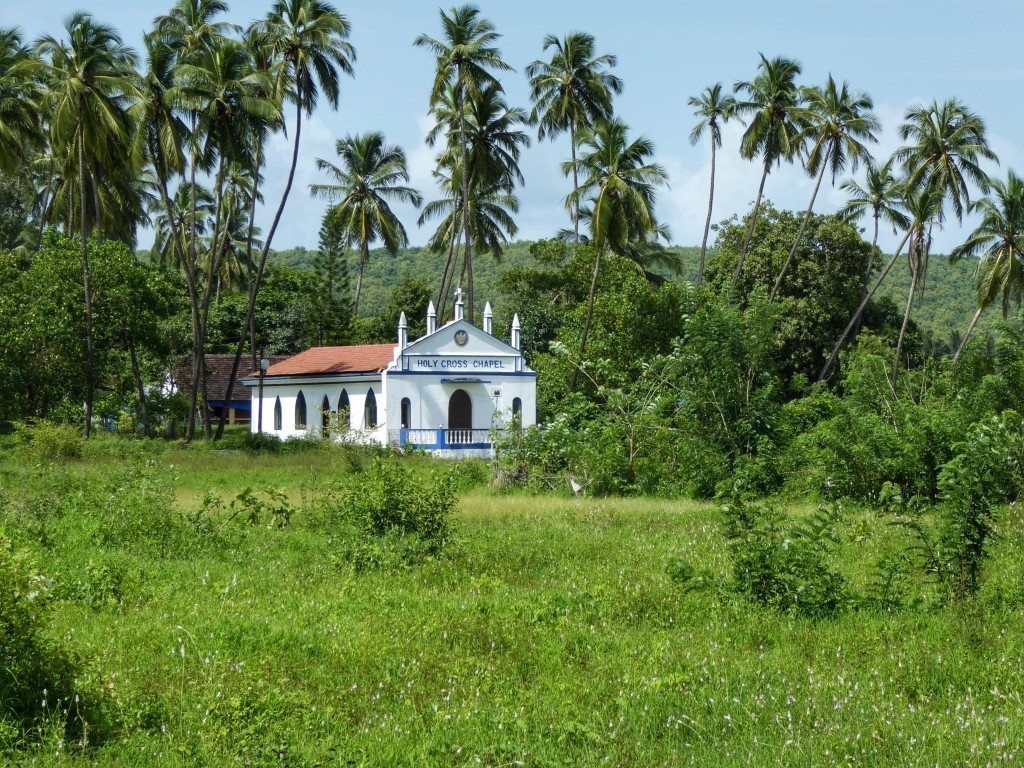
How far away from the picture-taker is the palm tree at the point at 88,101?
32062 mm

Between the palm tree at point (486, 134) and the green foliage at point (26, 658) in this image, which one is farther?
the palm tree at point (486, 134)

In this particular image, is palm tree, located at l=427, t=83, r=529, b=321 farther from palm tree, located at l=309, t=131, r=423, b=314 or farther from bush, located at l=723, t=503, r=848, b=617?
bush, located at l=723, t=503, r=848, b=617

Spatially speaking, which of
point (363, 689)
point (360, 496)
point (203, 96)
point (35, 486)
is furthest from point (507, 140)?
point (363, 689)

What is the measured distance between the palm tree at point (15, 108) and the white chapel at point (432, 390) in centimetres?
1298

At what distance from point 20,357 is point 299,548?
2447 cm

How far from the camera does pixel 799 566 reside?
10250mm

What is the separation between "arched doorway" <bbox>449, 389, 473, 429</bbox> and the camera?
40.4 meters

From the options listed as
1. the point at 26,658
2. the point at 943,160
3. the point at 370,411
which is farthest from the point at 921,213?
the point at 26,658

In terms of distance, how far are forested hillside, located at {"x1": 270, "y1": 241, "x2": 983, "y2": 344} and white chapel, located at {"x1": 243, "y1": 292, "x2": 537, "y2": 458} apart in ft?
110

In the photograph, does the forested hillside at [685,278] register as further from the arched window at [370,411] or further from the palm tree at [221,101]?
the palm tree at [221,101]

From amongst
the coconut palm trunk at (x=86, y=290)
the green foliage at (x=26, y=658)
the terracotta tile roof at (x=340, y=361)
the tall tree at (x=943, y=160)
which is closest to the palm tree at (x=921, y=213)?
the tall tree at (x=943, y=160)

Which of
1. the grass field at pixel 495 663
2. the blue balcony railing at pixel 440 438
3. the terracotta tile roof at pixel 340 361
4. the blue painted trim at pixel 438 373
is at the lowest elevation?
the grass field at pixel 495 663

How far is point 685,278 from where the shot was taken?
251 ft

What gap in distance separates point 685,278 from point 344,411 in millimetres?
40866
